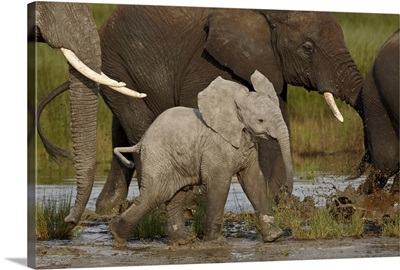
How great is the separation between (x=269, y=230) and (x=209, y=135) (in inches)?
34.1

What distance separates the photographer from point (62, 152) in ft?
32.9

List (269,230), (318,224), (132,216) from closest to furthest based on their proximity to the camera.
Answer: (132,216)
(269,230)
(318,224)

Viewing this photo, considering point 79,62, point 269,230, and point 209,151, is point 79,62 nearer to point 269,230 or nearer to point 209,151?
point 209,151

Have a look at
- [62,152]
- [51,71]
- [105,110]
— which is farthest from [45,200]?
[105,110]

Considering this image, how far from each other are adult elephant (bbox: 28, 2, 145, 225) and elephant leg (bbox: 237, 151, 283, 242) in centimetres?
106

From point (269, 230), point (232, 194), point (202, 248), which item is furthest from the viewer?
point (232, 194)

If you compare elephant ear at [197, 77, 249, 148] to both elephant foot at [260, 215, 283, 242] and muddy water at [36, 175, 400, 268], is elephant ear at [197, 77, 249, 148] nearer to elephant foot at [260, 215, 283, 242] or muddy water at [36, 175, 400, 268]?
elephant foot at [260, 215, 283, 242]

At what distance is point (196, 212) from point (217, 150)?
0.75m

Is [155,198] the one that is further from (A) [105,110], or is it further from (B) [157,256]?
(A) [105,110]

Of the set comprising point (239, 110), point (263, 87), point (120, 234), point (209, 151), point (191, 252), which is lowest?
point (191, 252)

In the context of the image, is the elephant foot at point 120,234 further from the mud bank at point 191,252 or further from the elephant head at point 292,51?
the elephant head at point 292,51

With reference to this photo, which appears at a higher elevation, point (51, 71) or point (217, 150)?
point (51, 71)

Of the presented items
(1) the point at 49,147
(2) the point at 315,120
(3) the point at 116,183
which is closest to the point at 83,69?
(1) the point at 49,147

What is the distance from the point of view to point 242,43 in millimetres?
11062
